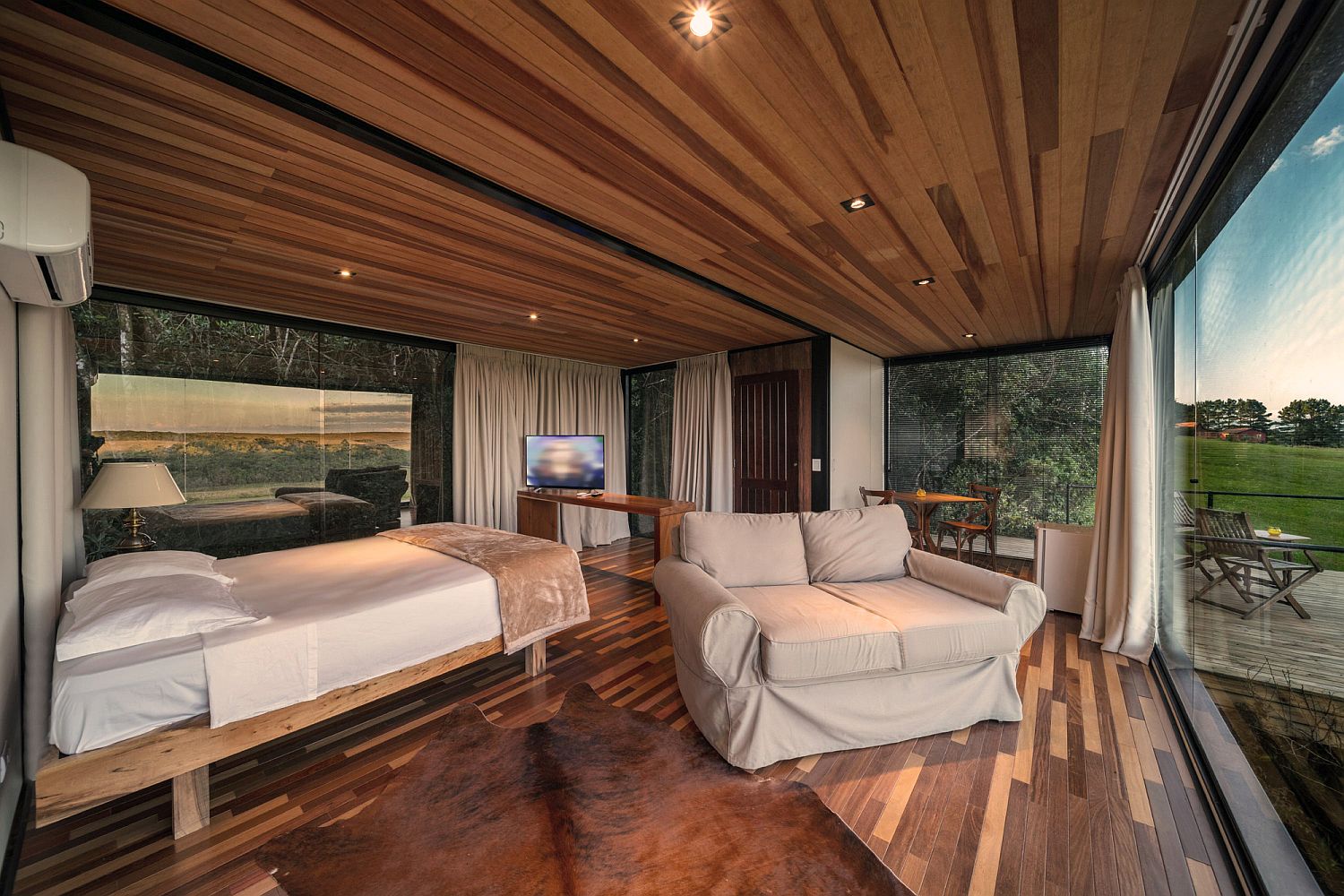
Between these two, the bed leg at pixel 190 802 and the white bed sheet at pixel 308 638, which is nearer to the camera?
the white bed sheet at pixel 308 638

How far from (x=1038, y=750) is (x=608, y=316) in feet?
12.3

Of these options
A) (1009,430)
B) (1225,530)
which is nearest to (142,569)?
(1225,530)

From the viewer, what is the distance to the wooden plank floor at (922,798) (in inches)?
58.3

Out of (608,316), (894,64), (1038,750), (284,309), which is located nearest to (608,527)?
(608,316)

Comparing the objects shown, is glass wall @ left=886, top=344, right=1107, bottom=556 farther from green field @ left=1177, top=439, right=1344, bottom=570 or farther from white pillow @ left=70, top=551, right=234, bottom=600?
white pillow @ left=70, top=551, right=234, bottom=600

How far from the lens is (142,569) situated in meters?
2.15

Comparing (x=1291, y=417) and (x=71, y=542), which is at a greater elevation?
(x=1291, y=417)

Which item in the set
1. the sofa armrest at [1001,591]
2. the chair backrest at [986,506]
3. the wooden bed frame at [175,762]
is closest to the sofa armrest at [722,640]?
the sofa armrest at [1001,591]

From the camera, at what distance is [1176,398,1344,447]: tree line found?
111 centimetres

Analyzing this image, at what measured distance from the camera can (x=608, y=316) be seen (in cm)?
407

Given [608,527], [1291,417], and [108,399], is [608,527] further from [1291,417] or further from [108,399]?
[1291,417]

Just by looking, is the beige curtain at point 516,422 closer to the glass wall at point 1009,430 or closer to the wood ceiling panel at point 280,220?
the wood ceiling panel at point 280,220

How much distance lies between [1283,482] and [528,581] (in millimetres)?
2934

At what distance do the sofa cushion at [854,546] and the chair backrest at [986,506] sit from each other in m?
2.17
